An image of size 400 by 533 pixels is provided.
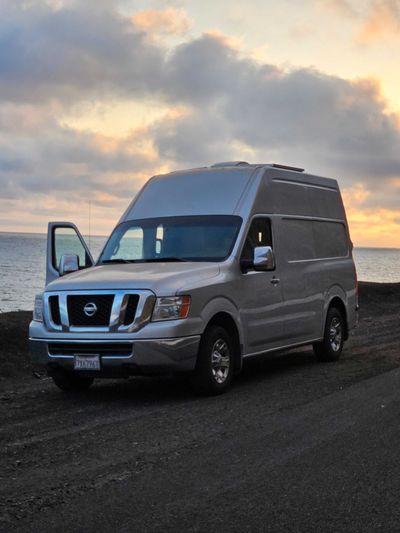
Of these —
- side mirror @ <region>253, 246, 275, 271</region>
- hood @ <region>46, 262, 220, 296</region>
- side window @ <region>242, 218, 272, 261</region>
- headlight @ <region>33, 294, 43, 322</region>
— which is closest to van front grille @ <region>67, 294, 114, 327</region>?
hood @ <region>46, 262, 220, 296</region>

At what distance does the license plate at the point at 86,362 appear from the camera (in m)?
8.72

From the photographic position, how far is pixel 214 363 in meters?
9.17

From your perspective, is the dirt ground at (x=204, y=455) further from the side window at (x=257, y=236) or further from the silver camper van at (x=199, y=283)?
the side window at (x=257, y=236)

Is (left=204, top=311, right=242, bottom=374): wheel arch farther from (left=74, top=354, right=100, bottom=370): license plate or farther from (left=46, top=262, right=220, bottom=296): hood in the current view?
(left=74, top=354, right=100, bottom=370): license plate

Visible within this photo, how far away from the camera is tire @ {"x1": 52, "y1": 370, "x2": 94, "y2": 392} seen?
959 centimetres

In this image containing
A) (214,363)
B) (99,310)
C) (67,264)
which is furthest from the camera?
(67,264)

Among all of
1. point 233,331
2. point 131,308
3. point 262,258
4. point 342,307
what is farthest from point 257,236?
point 342,307

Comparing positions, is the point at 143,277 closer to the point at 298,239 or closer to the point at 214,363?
the point at 214,363

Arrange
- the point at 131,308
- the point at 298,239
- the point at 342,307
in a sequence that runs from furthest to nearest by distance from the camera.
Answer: the point at 342,307
the point at 298,239
the point at 131,308

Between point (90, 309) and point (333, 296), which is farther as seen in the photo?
point (333, 296)

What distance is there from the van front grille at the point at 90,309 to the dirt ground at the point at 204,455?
929mm

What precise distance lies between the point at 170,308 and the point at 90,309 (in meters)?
0.93

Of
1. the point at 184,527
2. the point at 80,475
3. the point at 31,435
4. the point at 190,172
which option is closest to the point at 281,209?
the point at 190,172

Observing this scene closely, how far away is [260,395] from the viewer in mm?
9195
